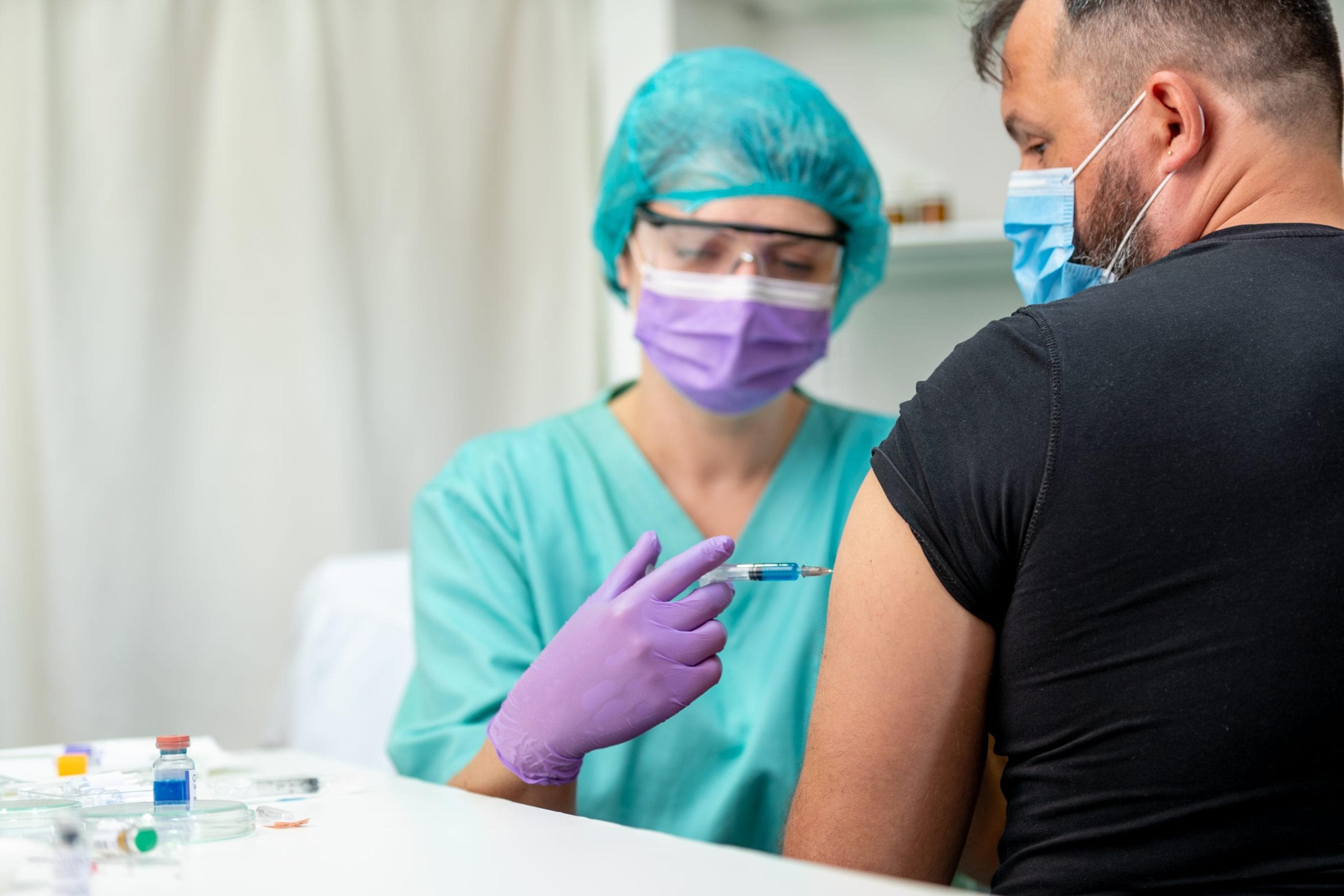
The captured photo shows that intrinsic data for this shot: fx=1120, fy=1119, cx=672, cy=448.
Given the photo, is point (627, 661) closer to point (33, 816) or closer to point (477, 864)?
point (477, 864)

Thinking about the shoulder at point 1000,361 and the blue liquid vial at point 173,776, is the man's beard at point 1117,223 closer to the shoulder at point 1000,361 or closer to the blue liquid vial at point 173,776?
the shoulder at point 1000,361

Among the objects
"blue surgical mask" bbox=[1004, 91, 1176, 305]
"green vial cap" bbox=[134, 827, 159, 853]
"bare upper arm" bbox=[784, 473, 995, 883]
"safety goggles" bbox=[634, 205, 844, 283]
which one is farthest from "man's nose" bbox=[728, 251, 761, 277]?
"green vial cap" bbox=[134, 827, 159, 853]

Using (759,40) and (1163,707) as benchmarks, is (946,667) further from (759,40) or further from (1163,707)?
(759,40)

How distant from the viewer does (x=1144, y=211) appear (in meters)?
0.94

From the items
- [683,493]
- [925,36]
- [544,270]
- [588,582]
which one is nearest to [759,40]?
[925,36]

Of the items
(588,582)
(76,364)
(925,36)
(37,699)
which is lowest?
(37,699)

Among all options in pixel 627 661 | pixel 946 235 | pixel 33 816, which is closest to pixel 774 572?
pixel 627 661

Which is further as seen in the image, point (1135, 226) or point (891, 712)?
point (1135, 226)

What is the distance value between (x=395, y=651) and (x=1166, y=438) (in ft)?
5.11

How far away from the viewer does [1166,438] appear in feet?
2.28

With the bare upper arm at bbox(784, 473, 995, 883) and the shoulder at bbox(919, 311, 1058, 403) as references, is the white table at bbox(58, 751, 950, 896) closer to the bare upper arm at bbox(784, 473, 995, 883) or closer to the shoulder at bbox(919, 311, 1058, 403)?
the bare upper arm at bbox(784, 473, 995, 883)

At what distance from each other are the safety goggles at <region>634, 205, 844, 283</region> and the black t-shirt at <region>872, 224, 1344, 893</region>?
2.17 ft

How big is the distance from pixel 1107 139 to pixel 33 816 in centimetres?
102

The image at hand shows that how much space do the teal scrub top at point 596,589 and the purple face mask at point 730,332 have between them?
0.13m
